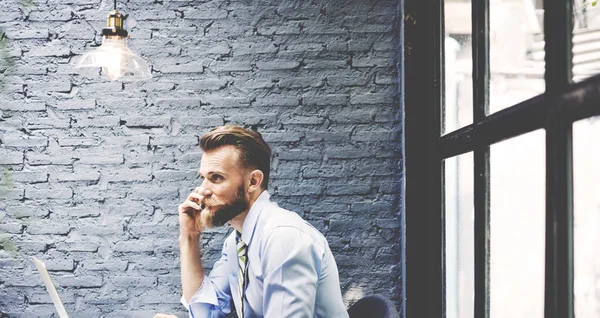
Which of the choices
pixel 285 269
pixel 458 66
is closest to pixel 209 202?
pixel 285 269

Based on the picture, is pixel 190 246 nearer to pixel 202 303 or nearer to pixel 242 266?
pixel 202 303

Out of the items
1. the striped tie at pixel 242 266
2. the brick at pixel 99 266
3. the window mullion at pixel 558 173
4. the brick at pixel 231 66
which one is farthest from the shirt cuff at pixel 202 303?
the window mullion at pixel 558 173

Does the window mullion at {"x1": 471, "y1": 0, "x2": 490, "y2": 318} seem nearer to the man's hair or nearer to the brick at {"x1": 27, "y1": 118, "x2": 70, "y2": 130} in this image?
the man's hair

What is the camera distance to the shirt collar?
2.06m

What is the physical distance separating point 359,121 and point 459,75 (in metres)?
0.87

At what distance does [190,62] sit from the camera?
2752 millimetres

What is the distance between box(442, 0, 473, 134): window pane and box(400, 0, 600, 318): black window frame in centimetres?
6

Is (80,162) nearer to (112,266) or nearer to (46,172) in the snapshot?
(46,172)

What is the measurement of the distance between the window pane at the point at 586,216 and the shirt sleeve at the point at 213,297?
1.54 metres

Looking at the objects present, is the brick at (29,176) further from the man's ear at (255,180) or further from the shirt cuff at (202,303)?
the man's ear at (255,180)

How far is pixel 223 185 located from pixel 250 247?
30cm

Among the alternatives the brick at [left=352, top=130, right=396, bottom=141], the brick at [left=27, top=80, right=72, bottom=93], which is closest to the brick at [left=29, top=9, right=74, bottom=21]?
the brick at [left=27, top=80, right=72, bottom=93]

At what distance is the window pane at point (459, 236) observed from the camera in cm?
173

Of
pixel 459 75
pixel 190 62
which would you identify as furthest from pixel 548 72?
pixel 190 62
